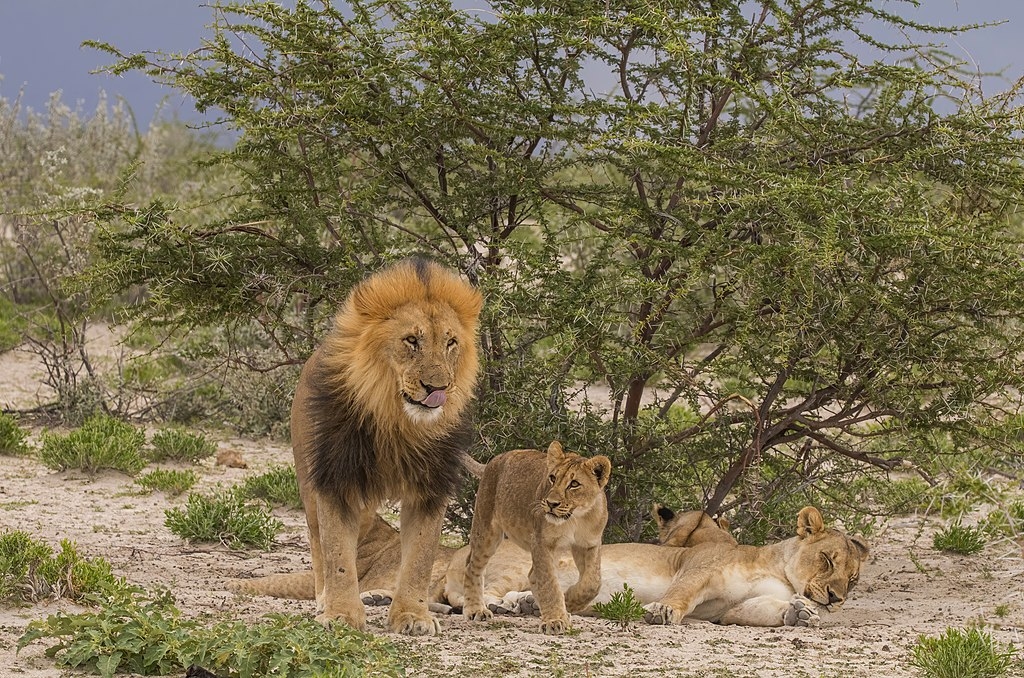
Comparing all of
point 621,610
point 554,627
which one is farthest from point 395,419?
point 621,610

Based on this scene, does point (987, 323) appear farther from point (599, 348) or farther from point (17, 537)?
point (17, 537)

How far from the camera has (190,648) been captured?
4.67 m

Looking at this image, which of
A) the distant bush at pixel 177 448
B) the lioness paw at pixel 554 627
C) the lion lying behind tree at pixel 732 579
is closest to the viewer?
the lioness paw at pixel 554 627

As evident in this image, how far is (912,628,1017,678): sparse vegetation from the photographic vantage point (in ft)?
16.8

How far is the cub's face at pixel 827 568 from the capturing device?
671 centimetres

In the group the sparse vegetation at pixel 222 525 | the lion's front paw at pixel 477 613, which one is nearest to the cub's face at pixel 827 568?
the lion's front paw at pixel 477 613

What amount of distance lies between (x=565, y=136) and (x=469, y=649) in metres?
3.30

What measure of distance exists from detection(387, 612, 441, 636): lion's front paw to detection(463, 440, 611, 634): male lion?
1.78 ft

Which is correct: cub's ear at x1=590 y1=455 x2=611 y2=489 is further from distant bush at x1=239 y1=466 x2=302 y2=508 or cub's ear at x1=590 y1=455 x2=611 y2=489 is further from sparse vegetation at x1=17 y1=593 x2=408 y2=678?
distant bush at x1=239 y1=466 x2=302 y2=508

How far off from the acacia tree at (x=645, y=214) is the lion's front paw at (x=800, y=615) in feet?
3.50

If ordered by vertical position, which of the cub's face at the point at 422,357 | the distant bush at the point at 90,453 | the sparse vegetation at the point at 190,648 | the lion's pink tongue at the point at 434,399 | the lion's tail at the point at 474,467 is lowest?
the sparse vegetation at the point at 190,648

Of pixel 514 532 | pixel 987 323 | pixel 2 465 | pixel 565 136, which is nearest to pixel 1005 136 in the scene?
pixel 987 323

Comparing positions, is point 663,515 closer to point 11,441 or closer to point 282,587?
point 282,587

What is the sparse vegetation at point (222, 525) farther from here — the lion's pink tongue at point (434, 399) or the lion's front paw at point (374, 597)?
the lion's pink tongue at point (434, 399)
